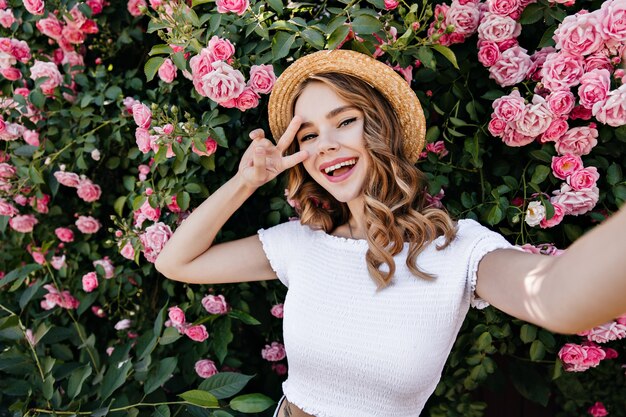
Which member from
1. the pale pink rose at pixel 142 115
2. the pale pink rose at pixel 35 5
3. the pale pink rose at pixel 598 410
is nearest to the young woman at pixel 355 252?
the pale pink rose at pixel 142 115

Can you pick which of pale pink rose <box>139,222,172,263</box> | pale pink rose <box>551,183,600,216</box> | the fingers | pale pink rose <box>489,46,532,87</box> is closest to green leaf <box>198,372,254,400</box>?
pale pink rose <box>139,222,172,263</box>

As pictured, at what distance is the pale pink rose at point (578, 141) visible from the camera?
1516 millimetres

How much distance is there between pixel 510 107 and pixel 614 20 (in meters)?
0.31

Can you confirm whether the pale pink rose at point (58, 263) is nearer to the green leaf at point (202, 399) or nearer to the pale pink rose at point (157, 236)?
the pale pink rose at point (157, 236)

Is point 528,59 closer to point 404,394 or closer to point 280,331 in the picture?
point 404,394

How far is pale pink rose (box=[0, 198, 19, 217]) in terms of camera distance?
2.12 metres

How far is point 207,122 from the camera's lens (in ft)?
5.49

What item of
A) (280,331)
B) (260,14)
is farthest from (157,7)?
(280,331)

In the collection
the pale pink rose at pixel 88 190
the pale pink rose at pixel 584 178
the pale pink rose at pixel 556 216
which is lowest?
the pale pink rose at pixel 88 190

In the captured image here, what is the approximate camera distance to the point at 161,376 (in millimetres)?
1747

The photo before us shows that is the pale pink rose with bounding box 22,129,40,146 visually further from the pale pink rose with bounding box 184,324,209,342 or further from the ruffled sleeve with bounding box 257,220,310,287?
the ruffled sleeve with bounding box 257,220,310,287

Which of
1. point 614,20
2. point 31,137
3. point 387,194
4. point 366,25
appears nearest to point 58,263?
point 31,137

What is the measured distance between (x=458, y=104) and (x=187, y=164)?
34.3 inches

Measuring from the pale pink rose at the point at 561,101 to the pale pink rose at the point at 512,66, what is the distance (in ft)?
0.36
